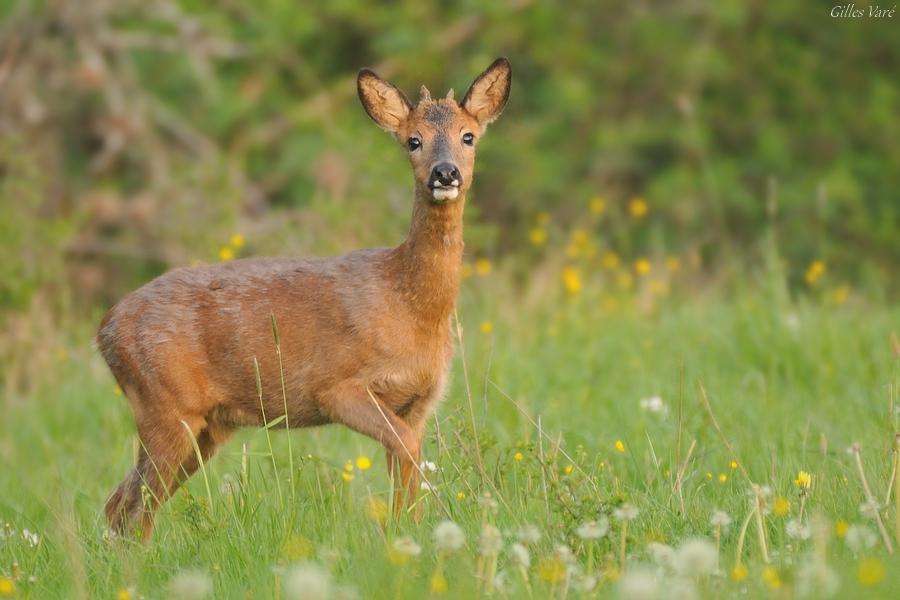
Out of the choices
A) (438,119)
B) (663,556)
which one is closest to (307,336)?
(438,119)

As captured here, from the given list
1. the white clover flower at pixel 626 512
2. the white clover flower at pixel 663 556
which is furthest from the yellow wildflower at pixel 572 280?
the white clover flower at pixel 663 556

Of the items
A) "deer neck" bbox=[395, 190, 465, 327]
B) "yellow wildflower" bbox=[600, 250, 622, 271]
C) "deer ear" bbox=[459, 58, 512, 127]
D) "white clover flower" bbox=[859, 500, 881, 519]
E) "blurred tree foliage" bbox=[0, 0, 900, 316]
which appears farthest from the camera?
"blurred tree foliage" bbox=[0, 0, 900, 316]

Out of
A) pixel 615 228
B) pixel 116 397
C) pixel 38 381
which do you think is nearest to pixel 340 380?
pixel 116 397

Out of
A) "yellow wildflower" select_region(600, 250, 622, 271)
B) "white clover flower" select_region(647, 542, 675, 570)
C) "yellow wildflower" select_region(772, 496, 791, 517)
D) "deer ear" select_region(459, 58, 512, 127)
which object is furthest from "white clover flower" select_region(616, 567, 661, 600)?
"yellow wildflower" select_region(600, 250, 622, 271)

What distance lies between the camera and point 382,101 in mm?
6391

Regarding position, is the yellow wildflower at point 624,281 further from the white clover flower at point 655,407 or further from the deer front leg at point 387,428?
the deer front leg at point 387,428

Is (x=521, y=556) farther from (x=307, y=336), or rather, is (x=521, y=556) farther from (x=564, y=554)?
(x=307, y=336)

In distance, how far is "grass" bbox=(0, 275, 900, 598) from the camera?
441 cm

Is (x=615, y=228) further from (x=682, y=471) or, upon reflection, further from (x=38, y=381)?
(x=682, y=471)

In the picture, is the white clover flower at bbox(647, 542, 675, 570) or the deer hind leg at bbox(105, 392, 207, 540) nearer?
the white clover flower at bbox(647, 542, 675, 570)

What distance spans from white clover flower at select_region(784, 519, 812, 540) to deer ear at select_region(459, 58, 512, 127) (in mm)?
2460

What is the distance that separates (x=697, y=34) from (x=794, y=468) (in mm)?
10648

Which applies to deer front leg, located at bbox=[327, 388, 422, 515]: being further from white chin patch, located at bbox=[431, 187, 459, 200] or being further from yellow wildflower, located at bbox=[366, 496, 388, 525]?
white chin patch, located at bbox=[431, 187, 459, 200]

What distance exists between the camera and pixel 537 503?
5.12 metres
